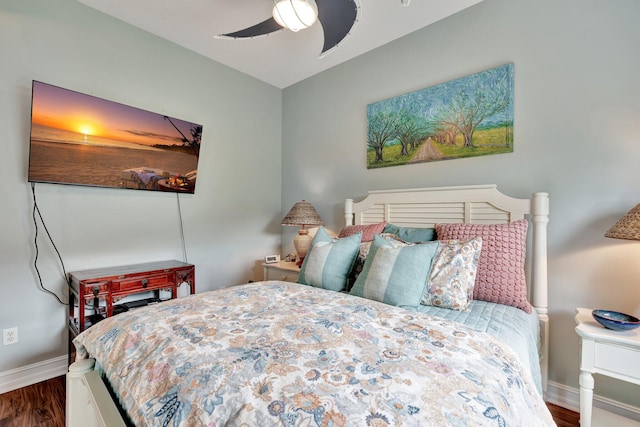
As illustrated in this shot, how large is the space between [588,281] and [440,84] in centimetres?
171

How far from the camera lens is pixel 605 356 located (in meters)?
1.31

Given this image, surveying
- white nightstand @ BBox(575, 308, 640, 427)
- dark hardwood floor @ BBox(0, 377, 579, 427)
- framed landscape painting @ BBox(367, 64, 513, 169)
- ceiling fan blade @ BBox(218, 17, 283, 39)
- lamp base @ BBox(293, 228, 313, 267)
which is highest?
ceiling fan blade @ BBox(218, 17, 283, 39)

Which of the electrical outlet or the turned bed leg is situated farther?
the electrical outlet

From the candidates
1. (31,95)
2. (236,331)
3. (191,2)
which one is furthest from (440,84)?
(31,95)

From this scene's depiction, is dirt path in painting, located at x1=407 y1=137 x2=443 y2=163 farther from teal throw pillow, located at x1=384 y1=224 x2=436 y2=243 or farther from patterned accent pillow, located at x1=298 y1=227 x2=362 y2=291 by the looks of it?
patterned accent pillow, located at x1=298 y1=227 x2=362 y2=291

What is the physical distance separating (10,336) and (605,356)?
3.50 meters

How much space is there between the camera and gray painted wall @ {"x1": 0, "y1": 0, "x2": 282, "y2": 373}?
1956 mm

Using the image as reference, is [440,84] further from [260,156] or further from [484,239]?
[260,156]

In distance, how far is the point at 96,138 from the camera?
2197mm

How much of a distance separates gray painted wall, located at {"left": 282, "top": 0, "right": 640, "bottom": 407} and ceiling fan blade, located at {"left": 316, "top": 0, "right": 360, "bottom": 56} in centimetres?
93

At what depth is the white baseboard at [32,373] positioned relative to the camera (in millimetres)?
1921

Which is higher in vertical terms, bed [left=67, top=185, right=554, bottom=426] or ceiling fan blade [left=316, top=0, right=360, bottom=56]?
ceiling fan blade [left=316, top=0, right=360, bottom=56]

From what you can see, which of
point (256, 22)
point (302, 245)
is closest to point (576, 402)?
point (302, 245)

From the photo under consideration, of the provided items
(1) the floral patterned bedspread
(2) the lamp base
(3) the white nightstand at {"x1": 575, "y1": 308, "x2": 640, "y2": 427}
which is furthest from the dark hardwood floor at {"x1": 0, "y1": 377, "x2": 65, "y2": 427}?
(3) the white nightstand at {"x1": 575, "y1": 308, "x2": 640, "y2": 427}
